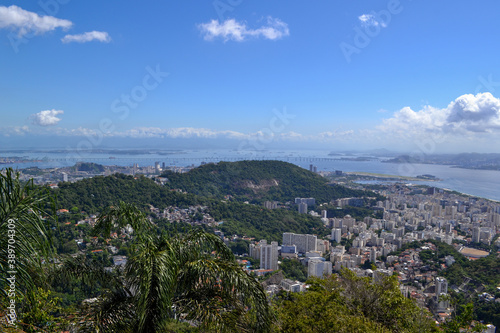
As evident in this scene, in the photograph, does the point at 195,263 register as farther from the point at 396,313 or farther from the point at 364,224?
the point at 364,224

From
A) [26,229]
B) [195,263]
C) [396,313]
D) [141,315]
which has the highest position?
[26,229]

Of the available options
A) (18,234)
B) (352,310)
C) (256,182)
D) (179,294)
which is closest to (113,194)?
(256,182)

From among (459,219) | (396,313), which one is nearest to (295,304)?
(396,313)

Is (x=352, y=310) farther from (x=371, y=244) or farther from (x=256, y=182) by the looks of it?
(x=256, y=182)

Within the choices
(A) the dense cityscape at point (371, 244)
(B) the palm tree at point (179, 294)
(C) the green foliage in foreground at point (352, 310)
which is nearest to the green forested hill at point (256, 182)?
(A) the dense cityscape at point (371, 244)

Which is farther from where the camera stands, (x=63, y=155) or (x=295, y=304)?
(x=63, y=155)

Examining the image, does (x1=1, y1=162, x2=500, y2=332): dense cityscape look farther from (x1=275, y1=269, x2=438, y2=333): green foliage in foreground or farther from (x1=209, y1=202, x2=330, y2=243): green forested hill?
(x1=275, y1=269, x2=438, y2=333): green foliage in foreground

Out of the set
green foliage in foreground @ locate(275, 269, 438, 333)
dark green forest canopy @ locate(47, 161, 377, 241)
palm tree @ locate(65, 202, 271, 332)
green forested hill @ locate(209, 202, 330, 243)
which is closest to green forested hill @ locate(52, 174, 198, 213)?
dark green forest canopy @ locate(47, 161, 377, 241)
